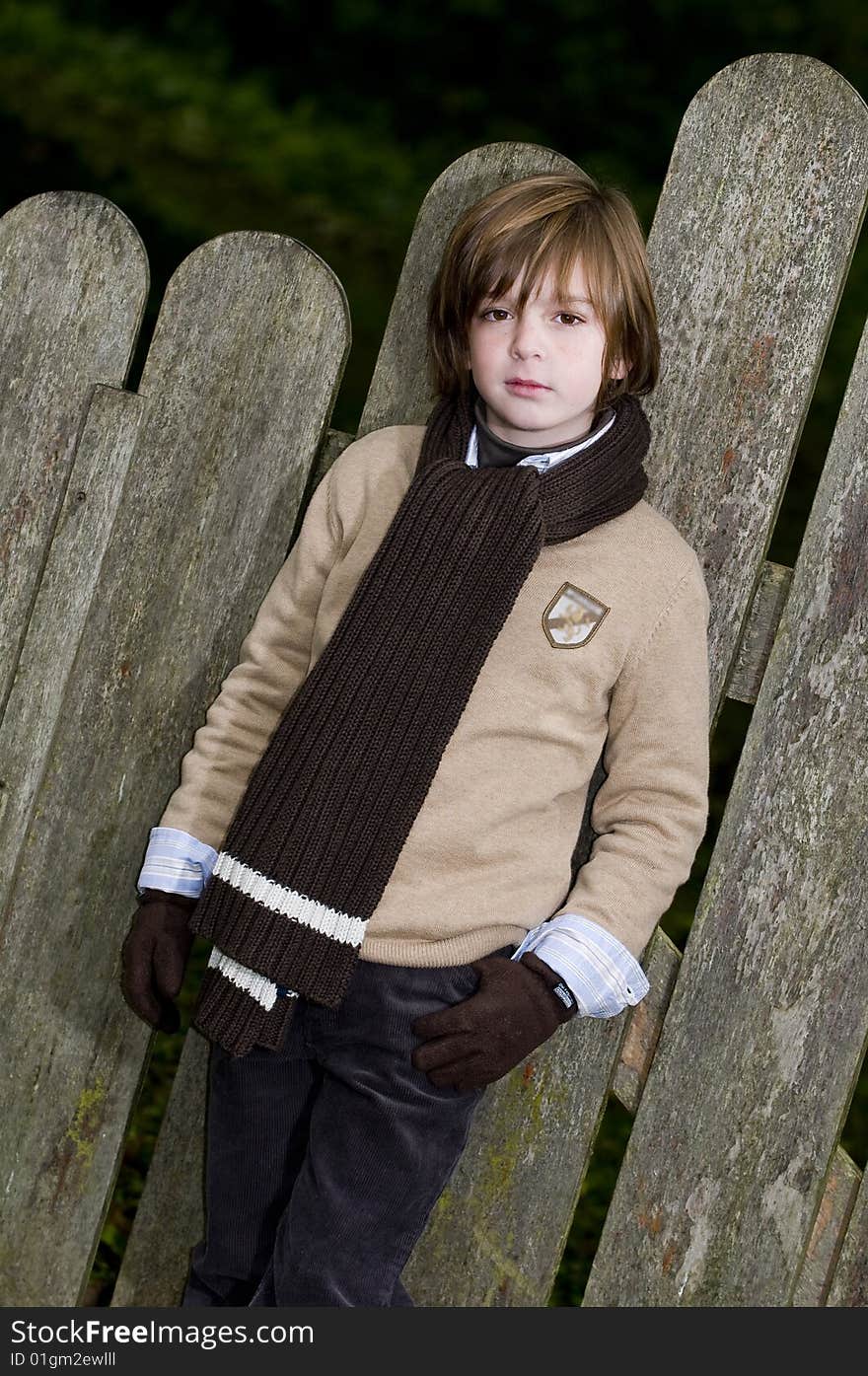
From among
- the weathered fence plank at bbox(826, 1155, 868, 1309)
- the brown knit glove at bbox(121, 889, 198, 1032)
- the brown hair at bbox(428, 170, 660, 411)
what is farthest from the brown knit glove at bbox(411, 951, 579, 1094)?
the brown hair at bbox(428, 170, 660, 411)

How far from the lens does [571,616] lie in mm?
1997

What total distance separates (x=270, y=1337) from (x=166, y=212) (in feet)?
14.6

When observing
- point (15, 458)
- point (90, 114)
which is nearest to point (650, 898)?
point (15, 458)

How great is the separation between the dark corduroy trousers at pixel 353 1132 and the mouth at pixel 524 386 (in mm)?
780

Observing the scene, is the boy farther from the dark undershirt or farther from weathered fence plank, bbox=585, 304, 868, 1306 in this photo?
weathered fence plank, bbox=585, 304, 868, 1306

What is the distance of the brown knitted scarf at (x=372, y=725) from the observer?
6.39 ft

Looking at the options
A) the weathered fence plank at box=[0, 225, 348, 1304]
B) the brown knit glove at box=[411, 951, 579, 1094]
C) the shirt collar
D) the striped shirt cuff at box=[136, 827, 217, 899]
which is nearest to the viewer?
the brown knit glove at box=[411, 951, 579, 1094]

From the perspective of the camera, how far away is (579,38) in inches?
236

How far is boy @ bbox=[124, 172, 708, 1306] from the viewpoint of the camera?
1.95m

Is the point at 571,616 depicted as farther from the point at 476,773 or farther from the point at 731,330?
the point at 731,330

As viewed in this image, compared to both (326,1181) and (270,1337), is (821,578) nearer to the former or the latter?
(326,1181)

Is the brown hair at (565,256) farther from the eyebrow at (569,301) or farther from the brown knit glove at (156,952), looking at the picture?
the brown knit glove at (156,952)

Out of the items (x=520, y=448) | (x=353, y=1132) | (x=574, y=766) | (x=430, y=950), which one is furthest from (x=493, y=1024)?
(x=520, y=448)

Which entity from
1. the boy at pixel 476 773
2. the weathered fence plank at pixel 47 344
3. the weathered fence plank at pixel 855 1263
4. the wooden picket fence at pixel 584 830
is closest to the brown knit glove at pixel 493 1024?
the boy at pixel 476 773
